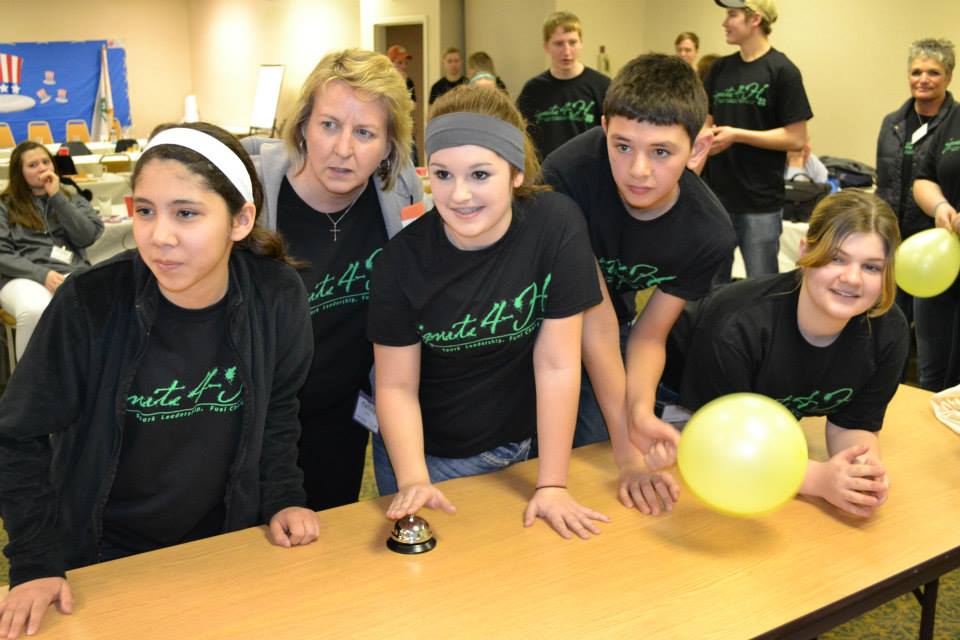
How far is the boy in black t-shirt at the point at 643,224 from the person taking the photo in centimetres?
178

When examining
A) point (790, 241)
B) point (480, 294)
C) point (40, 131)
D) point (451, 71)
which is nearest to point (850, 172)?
point (790, 241)

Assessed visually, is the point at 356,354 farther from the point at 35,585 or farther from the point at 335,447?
the point at 35,585

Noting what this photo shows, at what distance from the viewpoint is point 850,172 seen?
21.2ft

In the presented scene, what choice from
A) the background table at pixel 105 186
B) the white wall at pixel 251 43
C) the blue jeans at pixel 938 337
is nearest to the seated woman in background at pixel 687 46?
the blue jeans at pixel 938 337

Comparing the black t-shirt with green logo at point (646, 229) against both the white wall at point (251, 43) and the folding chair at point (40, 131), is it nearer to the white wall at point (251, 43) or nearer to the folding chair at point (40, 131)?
the white wall at point (251, 43)

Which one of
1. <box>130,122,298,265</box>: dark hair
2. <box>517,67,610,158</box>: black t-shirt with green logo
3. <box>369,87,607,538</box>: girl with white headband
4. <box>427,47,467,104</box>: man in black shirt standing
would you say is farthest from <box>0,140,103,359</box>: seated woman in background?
<box>427,47,467,104</box>: man in black shirt standing

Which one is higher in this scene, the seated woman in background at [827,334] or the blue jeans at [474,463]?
the seated woman in background at [827,334]

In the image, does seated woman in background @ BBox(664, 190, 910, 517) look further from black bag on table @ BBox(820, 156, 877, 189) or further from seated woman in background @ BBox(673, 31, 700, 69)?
seated woman in background @ BBox(673, 31, 700, 69)

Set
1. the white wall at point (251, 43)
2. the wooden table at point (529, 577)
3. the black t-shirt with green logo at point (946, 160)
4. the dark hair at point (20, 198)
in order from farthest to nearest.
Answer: the white wall at point (251, 43), the dark hair at point (20, 198), the black t-shirt with green logo at point (946, 160), the wooden table at point (529, 577)

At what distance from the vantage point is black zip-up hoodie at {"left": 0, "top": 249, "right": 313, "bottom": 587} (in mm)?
1369

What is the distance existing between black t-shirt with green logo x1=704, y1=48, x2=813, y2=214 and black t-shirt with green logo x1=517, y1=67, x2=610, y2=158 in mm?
613

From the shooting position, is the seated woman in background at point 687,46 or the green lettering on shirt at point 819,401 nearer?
the green lettering on shirt at point 819,401

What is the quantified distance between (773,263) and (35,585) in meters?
3.91

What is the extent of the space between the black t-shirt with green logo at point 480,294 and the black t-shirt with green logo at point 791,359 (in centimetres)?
36
